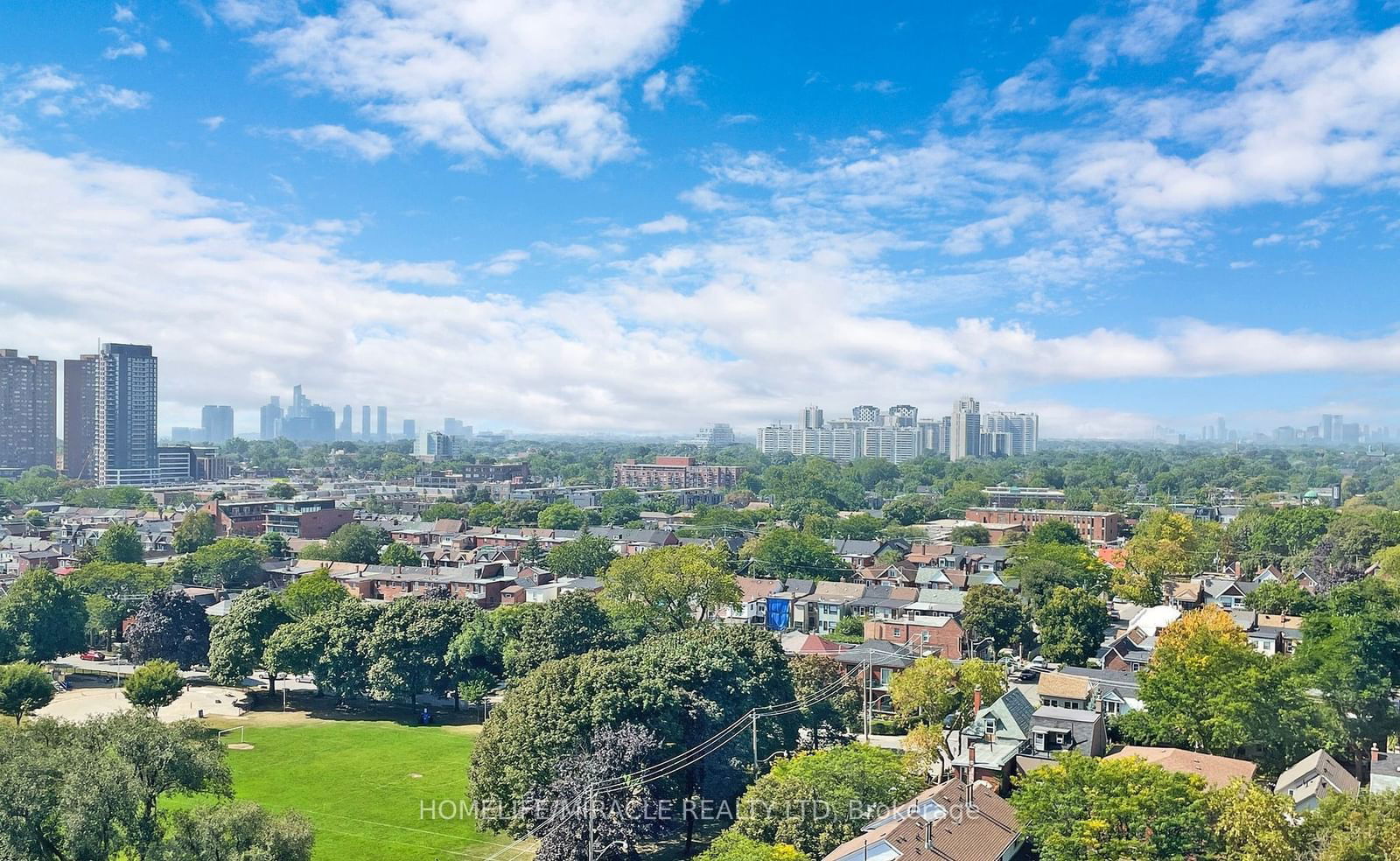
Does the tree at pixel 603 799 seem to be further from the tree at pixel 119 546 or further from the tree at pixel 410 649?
the tree at pixel 119 546

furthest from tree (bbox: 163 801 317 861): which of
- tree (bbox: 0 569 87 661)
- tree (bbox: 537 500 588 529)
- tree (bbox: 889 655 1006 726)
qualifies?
tree (bbox: 537 500 588 529)

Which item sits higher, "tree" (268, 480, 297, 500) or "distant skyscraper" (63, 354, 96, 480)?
"distant skyscraper" (63, 354, 96, 480)

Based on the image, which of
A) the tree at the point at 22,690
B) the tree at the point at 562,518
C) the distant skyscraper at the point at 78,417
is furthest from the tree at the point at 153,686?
the distant skyscraper at the point at 78,417

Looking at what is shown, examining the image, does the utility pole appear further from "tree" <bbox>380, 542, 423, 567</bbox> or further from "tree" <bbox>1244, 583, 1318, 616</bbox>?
"tree" <bbox>380, 542, 423, 567</bbox>

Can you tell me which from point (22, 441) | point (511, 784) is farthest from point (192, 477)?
point (511, 784)

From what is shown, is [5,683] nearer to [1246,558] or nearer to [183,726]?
[183,726]

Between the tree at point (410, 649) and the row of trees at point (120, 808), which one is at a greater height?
the row of trees at point (120, 808)

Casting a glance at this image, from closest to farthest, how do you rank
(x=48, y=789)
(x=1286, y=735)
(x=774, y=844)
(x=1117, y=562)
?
(x=48, y=789), (x=774, y=844), (x=1286, y=735), (x=1117, y=562)
